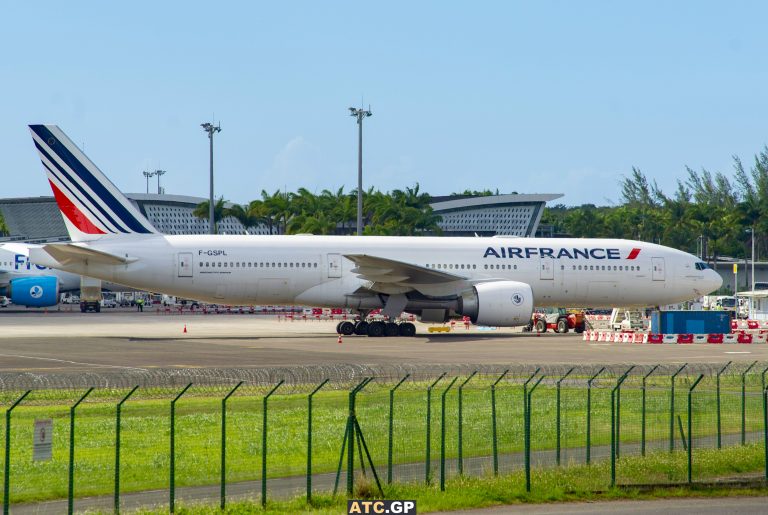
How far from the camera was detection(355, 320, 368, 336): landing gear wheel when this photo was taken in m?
46.8

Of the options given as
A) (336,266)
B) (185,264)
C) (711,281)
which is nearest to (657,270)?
(711,281)

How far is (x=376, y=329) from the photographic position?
46594mm

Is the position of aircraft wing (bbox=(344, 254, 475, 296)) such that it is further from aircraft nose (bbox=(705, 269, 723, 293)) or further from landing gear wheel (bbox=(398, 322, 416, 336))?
aircraft nose (bbox=(705, 269, 723, 293))

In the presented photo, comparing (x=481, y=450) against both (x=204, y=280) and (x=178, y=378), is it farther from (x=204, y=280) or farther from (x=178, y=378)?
(x=204, y=280)

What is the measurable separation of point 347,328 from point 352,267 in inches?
105

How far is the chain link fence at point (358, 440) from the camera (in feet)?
47.0

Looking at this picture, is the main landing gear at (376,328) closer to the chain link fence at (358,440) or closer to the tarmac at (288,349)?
the tarmac at (288,349)

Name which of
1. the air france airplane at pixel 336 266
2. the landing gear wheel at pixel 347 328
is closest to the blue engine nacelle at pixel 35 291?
the air france airplane at pixel 336 266

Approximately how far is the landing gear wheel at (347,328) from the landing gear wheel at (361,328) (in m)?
0.18

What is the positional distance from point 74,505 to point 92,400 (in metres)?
9.49

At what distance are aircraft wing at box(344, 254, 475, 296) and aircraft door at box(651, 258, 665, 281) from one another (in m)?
8.86

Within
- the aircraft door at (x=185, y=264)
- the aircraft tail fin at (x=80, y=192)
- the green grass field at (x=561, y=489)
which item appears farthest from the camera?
the aircraft door at (x=185, y=264)

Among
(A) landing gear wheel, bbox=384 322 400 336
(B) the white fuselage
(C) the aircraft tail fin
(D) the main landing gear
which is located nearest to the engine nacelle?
(B) the white fuselage

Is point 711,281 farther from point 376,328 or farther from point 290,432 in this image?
point 290,432
